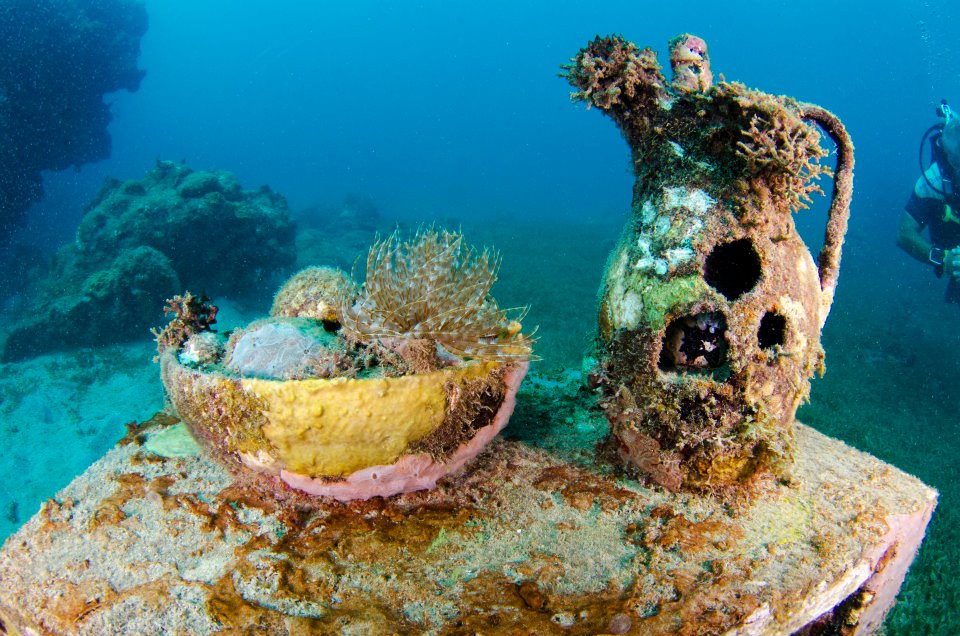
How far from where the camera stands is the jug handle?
3242 mm

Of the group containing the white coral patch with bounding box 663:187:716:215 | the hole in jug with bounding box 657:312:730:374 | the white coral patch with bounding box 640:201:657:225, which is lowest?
the hole in jug with bounding box 657:312:730:374

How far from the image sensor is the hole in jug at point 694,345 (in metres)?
3.12

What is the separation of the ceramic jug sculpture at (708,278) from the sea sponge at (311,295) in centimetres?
228

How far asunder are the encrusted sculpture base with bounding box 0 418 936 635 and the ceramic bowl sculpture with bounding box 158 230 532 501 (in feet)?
0.99

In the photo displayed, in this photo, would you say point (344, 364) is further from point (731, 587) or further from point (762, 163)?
point (762, 163)

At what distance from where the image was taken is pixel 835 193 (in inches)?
135

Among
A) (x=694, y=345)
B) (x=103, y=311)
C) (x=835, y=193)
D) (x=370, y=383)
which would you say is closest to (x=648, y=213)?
(x=694, y=345)

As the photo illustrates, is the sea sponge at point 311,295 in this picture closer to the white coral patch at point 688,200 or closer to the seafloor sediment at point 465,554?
the seafloor sediment at point 465,554

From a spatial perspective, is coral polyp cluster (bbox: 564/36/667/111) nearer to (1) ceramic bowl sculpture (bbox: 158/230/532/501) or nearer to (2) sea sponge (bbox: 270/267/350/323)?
(1) ceramic bowl sculpture (bbox: 158/230/532/501)

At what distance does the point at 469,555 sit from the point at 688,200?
2.55m

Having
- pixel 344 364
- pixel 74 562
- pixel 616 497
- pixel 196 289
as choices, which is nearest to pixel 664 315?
pixel 616 497

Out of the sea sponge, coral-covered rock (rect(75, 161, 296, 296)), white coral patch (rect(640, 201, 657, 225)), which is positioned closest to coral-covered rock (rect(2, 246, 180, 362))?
coral-covered rock (rect(75, 161, 296, 296))

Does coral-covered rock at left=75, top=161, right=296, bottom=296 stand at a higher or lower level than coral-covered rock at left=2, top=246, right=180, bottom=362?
higher

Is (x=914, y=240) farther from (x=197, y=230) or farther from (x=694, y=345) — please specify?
(x=197, y=230)
